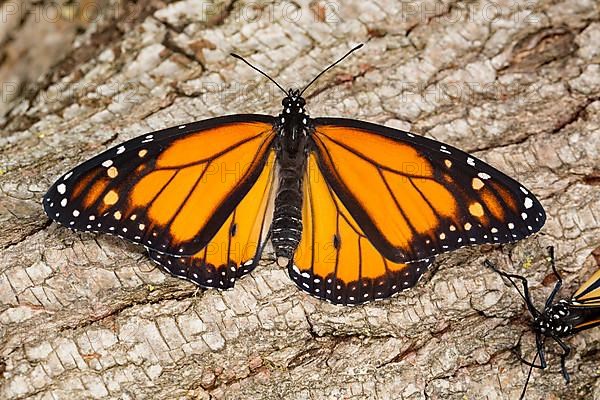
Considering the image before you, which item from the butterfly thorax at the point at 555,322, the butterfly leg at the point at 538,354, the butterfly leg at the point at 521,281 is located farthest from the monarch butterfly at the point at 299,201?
the butterfly leg at the point at 538,354

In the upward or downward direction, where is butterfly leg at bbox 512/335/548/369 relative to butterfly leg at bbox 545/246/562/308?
downward

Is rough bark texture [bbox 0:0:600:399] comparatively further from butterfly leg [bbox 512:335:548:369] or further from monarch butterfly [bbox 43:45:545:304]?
monarch butterfly [bbox 43:45:545:304]

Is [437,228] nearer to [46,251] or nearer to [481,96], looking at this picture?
[481,96]

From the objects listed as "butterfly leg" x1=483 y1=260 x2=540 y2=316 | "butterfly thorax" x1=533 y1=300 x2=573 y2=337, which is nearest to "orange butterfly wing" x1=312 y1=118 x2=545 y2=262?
"butterfly leg" x1=483 y1=260 x2=540 y2=316

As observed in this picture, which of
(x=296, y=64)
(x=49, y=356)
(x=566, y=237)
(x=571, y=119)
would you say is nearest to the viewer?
(x=49, y=356)

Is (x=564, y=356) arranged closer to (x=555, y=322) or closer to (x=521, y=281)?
(x=555, y=322)

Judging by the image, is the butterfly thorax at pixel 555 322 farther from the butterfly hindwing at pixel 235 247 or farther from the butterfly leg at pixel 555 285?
the butterfly hindwing at pixel 235 247

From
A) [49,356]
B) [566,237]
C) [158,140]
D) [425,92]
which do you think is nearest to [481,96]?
[425,92]

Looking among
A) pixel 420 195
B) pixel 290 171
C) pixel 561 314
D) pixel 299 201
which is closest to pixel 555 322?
pixel 561 314
